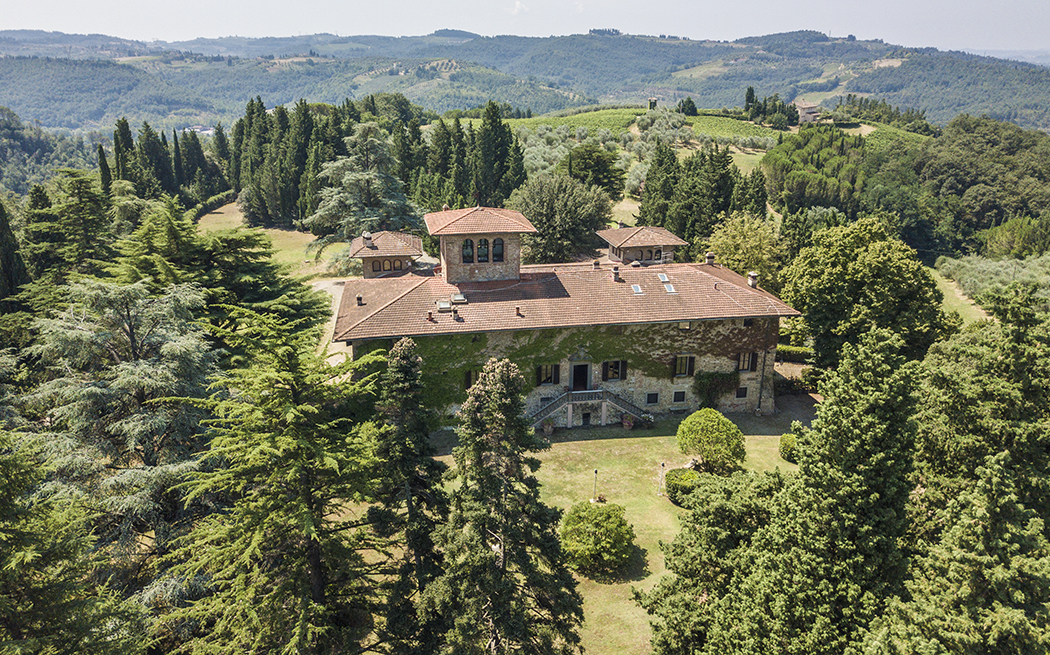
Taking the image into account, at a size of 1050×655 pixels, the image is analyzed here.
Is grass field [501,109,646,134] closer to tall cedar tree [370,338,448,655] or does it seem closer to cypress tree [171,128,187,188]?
cypress tree [171,128,187,188]

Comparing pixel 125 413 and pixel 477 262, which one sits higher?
pixel 477 262

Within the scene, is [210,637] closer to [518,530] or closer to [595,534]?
[518,530]

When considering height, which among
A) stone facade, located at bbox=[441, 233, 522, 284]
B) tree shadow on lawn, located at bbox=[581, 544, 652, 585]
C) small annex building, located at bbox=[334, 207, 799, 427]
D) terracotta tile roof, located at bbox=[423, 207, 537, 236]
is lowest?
tree shadow on lawn, located at bbox=[581, 544, 652, 585]

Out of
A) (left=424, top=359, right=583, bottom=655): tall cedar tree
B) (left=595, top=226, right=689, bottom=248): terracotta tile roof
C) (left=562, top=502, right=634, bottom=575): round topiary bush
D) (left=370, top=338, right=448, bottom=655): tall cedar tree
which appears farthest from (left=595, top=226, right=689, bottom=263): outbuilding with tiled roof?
(left=424, top=359, right=583, bottom=655): tall cedar tree

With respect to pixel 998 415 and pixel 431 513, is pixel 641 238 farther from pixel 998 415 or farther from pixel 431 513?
pixel 998 415

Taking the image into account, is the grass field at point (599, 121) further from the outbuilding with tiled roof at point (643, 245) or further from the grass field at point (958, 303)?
the outbuilding with tiled roof at point (643, 245)

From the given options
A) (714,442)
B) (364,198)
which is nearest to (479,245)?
(714,442)
